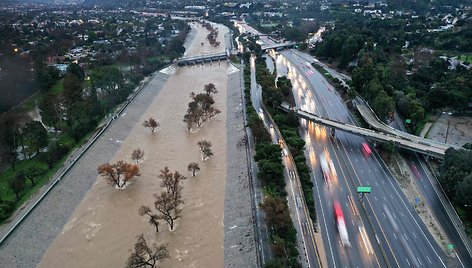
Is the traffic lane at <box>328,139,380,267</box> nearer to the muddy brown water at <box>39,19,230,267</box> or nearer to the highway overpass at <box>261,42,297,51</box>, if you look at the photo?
the muddy brown water at <box>39,19,230,267</box>

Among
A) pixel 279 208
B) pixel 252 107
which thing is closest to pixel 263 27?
pixel 252 107

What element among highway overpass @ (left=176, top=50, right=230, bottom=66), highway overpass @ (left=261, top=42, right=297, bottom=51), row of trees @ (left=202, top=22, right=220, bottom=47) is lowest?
row of trees @ (left=202, top=22, right=220, bottom=47)

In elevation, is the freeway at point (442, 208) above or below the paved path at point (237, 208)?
above

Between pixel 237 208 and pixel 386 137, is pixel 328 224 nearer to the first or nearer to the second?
pixel 237 208

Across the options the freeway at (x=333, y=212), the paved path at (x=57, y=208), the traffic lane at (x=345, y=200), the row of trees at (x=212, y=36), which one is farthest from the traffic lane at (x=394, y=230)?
the row of trees at (x=212, y=36)

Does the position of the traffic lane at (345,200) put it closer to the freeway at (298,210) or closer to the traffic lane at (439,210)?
the freeway at (298,210)

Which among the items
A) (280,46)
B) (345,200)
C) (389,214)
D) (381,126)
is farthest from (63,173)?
(280,46)

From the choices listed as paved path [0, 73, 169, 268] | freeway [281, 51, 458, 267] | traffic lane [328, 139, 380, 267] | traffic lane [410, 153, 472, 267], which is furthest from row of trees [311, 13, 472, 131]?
paved path [0, 73, 169, 268]
